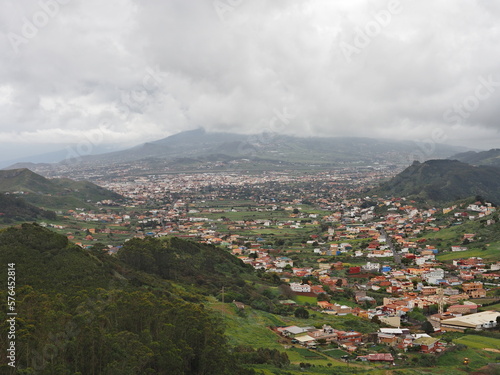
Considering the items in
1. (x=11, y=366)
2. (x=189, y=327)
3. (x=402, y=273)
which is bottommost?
(x=402, y=273)

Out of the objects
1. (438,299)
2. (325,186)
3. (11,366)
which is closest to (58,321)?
(11,366)

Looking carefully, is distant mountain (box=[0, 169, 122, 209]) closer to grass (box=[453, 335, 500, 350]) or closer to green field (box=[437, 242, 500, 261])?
green field (box=[437, 242, 500, 261])

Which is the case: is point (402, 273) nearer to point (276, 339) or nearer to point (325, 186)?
point (276, 339)

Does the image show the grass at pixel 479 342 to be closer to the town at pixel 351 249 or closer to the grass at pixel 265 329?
the town at pixel 351 249

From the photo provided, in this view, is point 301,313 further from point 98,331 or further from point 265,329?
point 98,331

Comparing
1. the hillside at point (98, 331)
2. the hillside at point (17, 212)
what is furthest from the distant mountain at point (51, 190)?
the hillside at point (98, 331)

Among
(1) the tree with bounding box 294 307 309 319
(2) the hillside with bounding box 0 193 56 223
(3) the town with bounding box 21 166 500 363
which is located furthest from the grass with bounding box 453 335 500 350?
(2) the hillside with bounding box 0 193 56 223

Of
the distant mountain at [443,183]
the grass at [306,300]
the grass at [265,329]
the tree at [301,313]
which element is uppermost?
the distant mountain at [443,183]
